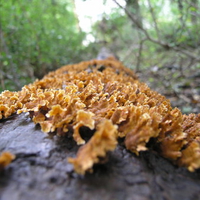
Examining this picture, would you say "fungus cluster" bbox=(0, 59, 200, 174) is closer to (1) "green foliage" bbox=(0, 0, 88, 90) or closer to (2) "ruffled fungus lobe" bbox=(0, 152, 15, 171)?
(2) "ruffled fungus lobe" bbox=(0, 152, 15, 171)

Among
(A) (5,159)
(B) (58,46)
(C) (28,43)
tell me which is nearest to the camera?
(A) (5,159)

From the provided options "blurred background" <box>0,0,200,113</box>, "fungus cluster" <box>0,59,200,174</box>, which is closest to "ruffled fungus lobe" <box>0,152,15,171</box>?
"fungus cluster" <box>0,59,200,174</box>

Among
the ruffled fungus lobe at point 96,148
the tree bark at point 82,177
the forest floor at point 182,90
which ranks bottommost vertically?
the tree bark at point 82,177

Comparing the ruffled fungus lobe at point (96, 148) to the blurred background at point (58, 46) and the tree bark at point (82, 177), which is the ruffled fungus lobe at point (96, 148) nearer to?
the tree bark at point (82, 177)

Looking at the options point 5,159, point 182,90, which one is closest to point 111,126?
point 5,159

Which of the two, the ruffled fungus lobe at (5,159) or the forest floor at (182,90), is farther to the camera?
the forest floor at (182,90)

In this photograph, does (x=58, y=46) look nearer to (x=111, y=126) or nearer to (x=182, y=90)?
(x=182, y=90)

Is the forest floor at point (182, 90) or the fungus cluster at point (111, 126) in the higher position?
the forest floor at point (182, 90)

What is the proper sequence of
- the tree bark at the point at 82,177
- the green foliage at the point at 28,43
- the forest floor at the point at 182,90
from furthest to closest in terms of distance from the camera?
the green foliage at the point at 28,43
the forest floor at the point at 182,90
the tree bark at the point at 82,177

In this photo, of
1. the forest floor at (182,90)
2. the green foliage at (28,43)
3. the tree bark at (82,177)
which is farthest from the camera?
the green foliage at (28,43)

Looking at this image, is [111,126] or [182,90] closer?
[111,126]

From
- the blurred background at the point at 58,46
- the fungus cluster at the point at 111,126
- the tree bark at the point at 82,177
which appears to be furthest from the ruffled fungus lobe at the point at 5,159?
the blurred background at the point at 58,46
